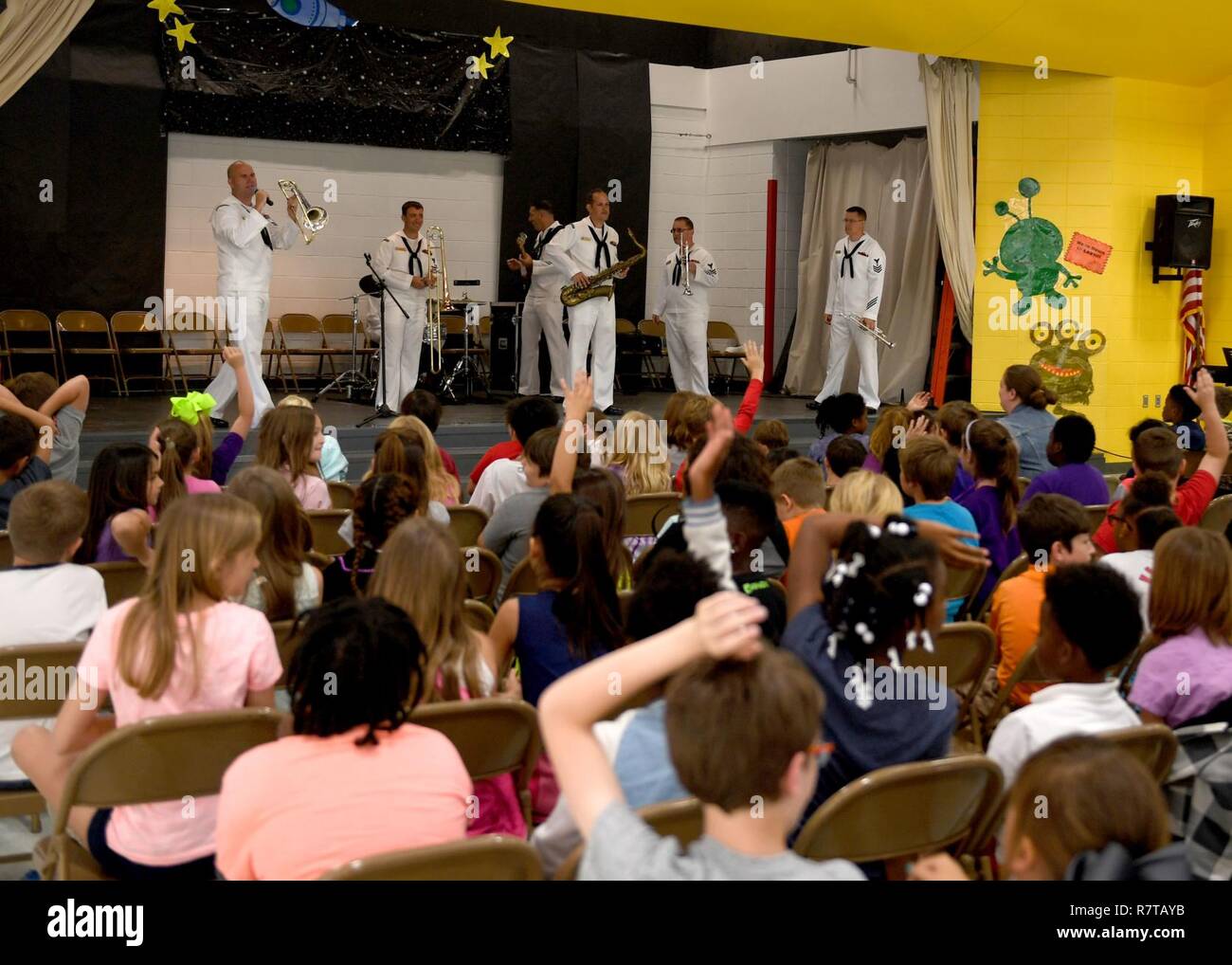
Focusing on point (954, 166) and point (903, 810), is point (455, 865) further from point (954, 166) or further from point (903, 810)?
point (954, 166)

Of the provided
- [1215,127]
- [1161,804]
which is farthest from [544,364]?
[1161,804]

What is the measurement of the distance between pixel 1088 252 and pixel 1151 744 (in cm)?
761

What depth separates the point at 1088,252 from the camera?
9.37 meters

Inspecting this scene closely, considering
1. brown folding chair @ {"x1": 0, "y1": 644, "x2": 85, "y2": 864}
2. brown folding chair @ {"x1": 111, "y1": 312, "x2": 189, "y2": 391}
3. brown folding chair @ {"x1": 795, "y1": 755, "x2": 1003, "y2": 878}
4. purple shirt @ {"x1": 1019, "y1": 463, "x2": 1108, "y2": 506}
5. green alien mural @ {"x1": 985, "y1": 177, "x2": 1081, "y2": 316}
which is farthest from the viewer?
brown folding chair @ {"x1": 111, "y1": 312, "x2": 189, "y2": 391}

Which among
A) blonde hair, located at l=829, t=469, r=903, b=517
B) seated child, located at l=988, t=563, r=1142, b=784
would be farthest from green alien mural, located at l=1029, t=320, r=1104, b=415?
seated child, located at l=988, t=563, r=1142, b=784

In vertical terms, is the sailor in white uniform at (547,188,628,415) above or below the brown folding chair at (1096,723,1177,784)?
above

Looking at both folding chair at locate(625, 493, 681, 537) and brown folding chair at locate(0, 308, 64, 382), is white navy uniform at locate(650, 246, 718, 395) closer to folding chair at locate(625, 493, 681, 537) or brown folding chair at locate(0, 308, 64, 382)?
brown folding chair at locate(0, 308, 64, 382)

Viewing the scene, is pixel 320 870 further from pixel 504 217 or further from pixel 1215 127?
pixel 504 217

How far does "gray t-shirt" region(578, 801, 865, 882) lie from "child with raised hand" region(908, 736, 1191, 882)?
0.19 m

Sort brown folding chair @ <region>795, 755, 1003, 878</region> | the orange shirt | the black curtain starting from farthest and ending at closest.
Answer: the black curtain, the orange shirt, brown folding chair @ <region>795, 755, 1003, 878</region>

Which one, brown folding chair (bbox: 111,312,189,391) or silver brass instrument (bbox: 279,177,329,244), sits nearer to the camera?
silver brass instrument (bbox: 279,177,329,244)

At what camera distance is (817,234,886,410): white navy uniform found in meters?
10.5

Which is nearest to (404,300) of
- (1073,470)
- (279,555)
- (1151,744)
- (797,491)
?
(1073,470)

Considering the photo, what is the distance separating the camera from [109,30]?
33.4ft
